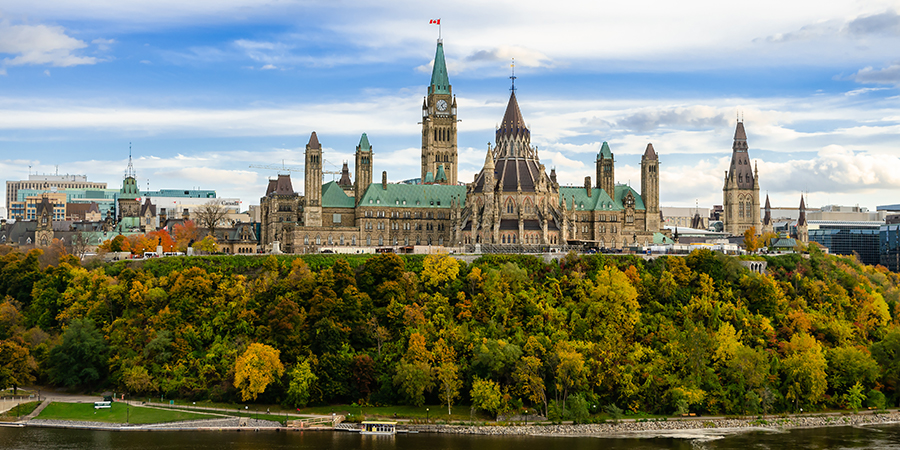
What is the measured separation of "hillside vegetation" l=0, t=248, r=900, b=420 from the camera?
10750 cm

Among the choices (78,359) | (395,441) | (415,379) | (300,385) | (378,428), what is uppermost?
(78,359)

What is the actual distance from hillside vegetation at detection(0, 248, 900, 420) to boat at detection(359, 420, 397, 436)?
6109 mm

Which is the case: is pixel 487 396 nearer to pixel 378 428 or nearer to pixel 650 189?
pixel 378 428

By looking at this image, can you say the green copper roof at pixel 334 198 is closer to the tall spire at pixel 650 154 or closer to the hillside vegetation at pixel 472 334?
the hillside vegetation at pixel 472 334

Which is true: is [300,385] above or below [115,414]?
above

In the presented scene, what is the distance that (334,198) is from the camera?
183125 millimetres

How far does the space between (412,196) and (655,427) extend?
92.5 m

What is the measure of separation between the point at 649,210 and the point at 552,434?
10400 centimetres

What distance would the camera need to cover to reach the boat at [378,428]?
100438mm

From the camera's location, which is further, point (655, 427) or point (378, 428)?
point (655, 427)

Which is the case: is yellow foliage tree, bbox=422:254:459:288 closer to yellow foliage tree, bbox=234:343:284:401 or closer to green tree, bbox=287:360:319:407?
green tree, bbox=287:360:319:407

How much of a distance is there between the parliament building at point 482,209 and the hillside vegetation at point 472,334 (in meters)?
32.4

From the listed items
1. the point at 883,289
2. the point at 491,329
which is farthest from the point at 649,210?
the point at 491,329

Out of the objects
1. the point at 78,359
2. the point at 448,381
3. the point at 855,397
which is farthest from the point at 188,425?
the point at 855,397
